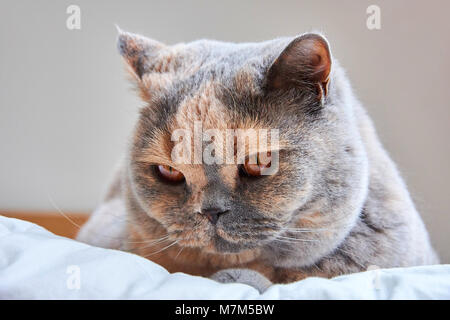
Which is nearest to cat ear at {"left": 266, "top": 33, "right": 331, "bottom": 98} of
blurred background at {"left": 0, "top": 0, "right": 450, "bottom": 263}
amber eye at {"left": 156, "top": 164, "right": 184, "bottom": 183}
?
amber eye at {"left": 156, "top": 164, "right": 184, "bottom": 183}

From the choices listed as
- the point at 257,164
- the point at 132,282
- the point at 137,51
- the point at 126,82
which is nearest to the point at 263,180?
the point at 257,164

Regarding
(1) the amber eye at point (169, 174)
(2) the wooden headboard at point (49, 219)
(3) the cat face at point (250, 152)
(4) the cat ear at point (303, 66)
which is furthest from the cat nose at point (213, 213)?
(2) the wooden headboard at point (49, 219)

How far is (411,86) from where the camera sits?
1847 millimetres

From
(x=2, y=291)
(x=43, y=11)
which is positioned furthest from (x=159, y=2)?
(x=2, y=291)

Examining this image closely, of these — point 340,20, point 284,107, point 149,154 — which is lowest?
point 149,154

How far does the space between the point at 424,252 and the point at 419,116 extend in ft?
2.68

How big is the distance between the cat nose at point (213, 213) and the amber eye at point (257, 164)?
0.10 metres

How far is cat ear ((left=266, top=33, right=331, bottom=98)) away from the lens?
35.7 inches

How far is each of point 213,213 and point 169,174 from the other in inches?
6.2

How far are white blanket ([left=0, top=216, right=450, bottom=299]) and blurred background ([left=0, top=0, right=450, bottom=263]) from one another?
3.27 feet

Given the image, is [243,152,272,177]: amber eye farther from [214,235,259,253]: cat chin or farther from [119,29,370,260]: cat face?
[214,235,259,253]: cat chin

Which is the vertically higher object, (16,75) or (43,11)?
(43,11)

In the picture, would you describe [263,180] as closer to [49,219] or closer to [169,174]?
[169,174]
